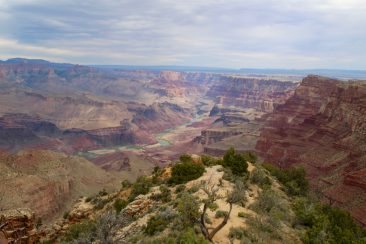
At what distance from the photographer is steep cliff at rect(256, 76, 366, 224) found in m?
58.5

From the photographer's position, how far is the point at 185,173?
3769 cm

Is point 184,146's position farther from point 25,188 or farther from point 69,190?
point 25,188

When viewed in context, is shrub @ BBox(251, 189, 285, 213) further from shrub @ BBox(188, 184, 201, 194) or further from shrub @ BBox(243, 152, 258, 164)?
shrub @ BBox(243, 152, 258, 164)

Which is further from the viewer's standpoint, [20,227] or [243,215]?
[20,227]

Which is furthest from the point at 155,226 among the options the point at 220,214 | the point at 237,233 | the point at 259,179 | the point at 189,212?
the point at 259,179

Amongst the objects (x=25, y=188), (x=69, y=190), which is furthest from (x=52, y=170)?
(x=25, y=188)

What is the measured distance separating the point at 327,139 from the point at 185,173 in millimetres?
53225

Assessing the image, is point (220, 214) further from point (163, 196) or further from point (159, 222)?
point (163, 196)

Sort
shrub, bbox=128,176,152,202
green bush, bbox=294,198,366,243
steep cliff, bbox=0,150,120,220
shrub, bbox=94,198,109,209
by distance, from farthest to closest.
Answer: steep cliff, bbox=0,150,120,220 → shrub, bbox=94,198,109,209 → shrub, bbox=128,176,152,202 → green bush, bbox=294,198,366,243

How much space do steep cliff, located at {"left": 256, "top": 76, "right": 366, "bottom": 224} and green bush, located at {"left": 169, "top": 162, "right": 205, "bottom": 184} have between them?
25.5 metres

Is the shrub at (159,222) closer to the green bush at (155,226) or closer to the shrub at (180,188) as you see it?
the green bush at (155,226)

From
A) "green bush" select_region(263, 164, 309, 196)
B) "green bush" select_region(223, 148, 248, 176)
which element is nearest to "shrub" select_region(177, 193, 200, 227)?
"green bush" select_region(223, 148, 248, 176)

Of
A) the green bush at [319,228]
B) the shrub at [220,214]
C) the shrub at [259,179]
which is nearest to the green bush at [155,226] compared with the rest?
the shrub at [220,214]

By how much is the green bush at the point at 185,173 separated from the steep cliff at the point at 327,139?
25460 mm
